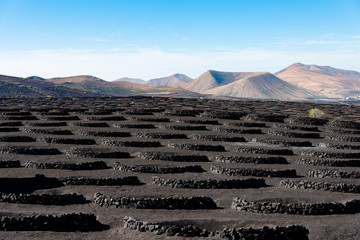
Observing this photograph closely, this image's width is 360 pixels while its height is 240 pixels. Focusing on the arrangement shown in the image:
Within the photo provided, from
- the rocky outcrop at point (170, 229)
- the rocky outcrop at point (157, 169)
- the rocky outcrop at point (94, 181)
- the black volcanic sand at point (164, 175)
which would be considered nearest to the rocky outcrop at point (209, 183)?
the black volcanic sand at point (164, 175)

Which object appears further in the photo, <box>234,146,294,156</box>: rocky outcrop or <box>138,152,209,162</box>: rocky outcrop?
<box>234,146,294,156</box>: rocky outcrop

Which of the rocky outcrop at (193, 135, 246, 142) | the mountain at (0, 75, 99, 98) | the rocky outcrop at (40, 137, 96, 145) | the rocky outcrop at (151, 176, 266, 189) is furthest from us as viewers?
the mountain at (0, 75, 99, 98)

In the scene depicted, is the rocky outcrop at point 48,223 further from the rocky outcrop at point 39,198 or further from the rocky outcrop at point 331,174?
the rocky outcrop at point 331,174

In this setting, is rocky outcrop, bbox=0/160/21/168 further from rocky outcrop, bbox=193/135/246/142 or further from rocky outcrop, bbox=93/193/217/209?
rocky outcrop, bbox=193/135/246/142

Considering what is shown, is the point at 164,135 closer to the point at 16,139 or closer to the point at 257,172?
the point at 16,139

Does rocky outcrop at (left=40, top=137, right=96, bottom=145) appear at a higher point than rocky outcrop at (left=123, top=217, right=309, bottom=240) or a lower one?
lower

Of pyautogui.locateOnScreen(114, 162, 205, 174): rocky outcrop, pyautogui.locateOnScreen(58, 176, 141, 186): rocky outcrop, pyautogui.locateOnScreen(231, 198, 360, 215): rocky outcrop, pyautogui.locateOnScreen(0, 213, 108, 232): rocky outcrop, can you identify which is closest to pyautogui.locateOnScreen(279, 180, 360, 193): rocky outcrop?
pyautogui.locateOnScreen(231, 198, 360, 215): rocky outcrop

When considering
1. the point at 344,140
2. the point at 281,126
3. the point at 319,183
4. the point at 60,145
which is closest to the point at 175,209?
the point at 319,183

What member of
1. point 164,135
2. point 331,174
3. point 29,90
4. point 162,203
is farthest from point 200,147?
point 29,90

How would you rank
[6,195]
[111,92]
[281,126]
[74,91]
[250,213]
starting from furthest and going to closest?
[111,92]
[74,91]
[281,126]
[6,195]
[250,213]

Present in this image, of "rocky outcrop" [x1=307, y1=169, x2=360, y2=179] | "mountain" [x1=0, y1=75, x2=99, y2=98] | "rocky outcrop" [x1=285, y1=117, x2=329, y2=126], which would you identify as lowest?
"rocky outcrop" [x1=307, y1=169, x2=360, y2=179]

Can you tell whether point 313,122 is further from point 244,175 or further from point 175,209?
point 175,209
